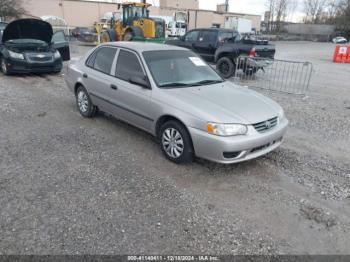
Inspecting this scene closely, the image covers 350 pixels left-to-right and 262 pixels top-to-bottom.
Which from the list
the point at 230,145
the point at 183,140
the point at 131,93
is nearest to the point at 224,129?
the point at 230,145

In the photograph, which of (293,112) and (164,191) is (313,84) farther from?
(164,191)

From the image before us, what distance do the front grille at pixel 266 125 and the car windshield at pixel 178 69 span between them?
48.5 inches

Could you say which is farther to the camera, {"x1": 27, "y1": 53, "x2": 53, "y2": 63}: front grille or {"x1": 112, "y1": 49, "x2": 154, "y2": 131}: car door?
→ {"x1": 27, "y1": 53, "x2": 53, "y2": 63}: front grille

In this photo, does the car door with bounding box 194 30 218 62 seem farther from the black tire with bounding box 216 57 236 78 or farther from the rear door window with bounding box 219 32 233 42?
the black tire with bounding box 216 57 236 78

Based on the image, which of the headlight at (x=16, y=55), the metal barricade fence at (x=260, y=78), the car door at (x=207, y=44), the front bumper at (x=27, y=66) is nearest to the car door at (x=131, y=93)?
the front bumper at (x=27, y=66)

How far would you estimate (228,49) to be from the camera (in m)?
10.4

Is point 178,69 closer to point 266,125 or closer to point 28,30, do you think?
point 266,125

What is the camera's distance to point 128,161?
4.12 meters

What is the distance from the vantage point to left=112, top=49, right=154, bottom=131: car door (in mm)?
4254

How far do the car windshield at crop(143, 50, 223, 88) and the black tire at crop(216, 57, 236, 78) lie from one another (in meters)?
5.74

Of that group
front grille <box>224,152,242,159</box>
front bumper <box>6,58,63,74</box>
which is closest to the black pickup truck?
front bumper <box>6,58,63,74</box>

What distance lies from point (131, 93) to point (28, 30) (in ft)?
23.8

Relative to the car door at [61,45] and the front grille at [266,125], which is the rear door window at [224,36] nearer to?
the car door at [61,45]

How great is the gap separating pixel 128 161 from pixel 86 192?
0.90 meters
